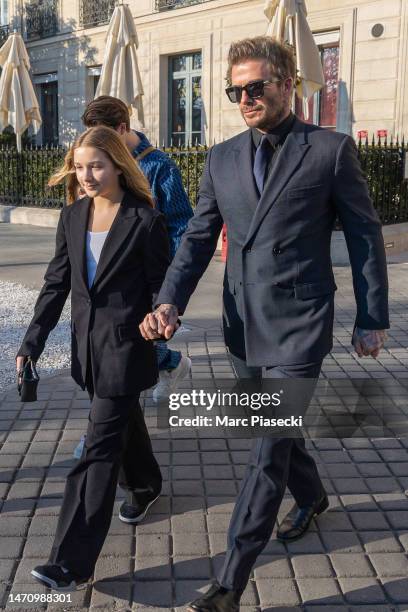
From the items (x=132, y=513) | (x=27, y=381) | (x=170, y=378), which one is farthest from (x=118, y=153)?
(x=170, y=378)

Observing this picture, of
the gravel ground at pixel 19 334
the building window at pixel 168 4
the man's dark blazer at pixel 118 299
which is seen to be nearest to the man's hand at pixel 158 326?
the man's dark blazer at pixel 118 299

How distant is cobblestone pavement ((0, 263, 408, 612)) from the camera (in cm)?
276

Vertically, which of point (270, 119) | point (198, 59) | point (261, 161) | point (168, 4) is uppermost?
point (168, 4)

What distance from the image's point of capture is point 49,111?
23.7 metres

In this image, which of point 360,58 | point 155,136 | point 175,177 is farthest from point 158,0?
point 175,177

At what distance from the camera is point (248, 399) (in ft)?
9.16

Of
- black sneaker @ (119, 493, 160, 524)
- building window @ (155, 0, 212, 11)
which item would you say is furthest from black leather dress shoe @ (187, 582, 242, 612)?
building window @ (155, 0, 212, 11)

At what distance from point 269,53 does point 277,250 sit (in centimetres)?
72

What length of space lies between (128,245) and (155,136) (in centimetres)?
1740

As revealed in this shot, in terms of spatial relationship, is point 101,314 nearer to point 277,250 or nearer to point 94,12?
point 277,250

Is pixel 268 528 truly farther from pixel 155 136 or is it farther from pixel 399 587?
pixel 155 136

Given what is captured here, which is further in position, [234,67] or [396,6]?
[396,6]

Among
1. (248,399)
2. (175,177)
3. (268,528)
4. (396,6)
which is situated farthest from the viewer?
(396,6)

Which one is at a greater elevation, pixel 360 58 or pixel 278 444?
pixel 360 58
